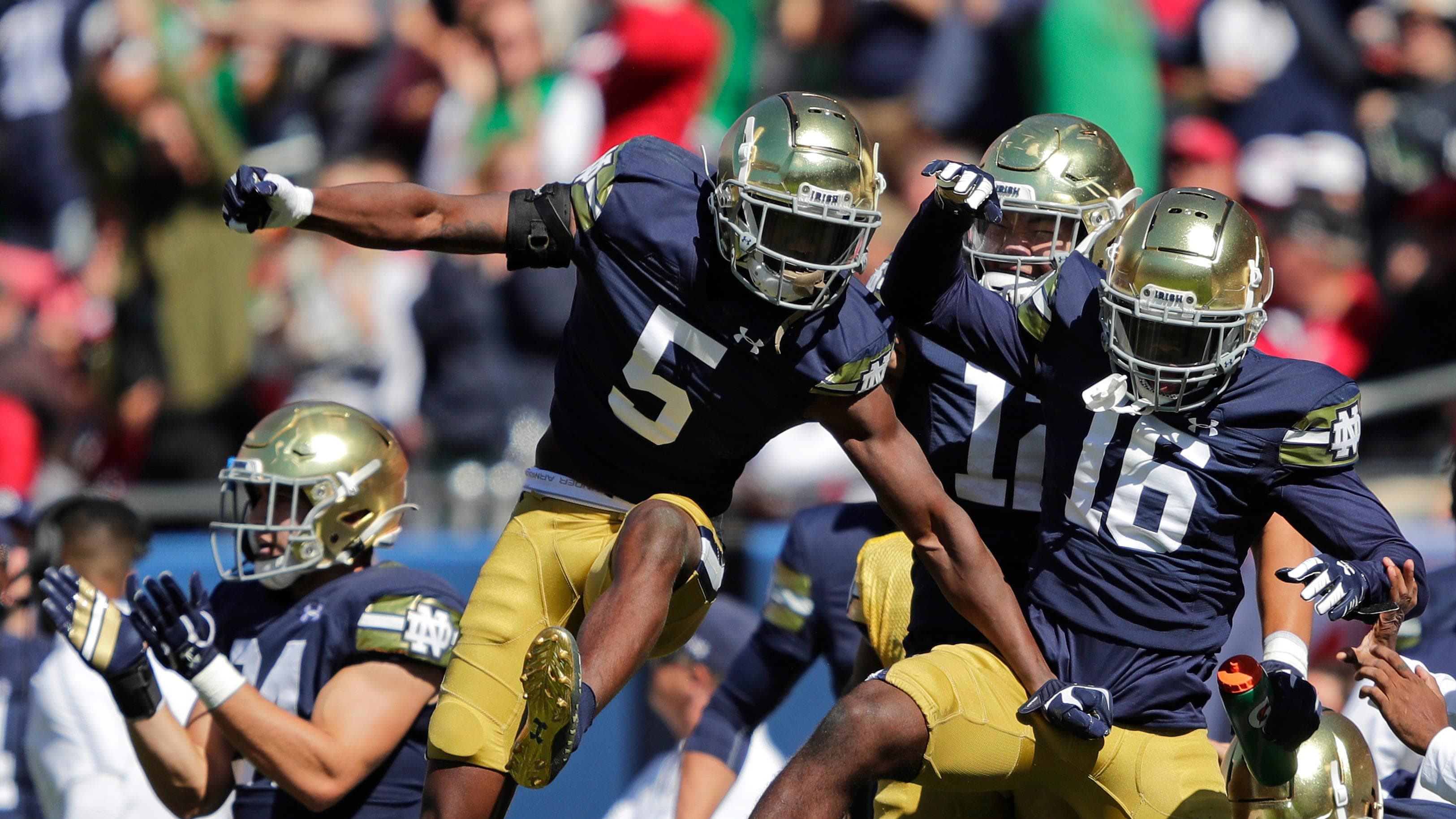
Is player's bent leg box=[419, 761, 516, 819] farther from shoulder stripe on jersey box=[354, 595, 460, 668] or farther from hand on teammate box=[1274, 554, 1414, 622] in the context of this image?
hand on teammate box=[1274, 554, 1414, 622]

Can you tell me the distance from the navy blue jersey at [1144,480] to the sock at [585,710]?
102cm

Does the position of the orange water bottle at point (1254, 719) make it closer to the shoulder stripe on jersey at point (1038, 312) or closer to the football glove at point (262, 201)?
the shoulder stripe on jersey at point (1038, 312)

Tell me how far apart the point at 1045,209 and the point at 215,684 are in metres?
2.21

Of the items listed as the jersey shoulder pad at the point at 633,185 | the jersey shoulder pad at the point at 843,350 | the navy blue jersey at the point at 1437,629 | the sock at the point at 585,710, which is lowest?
the navy blue jersey at the point at 1437,629

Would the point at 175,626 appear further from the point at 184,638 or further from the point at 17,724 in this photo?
the point at 17,724

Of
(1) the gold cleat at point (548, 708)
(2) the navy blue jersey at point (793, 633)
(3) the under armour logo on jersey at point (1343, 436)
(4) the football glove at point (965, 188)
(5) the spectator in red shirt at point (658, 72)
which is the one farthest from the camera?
(5) the spectator in red shirt at point (658, 72)

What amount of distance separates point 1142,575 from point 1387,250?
4454mm

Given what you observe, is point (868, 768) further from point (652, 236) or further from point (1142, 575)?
point (652, 236)

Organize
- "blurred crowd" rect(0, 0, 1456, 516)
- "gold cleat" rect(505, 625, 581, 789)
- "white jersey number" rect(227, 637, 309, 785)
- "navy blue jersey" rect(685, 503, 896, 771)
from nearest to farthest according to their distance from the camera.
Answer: "gold cleat" rect(505, 625, 581, 789) → "white jersey number" rect(227, 637, 309, 785) → "navy blue jersey" rect(685, 503, 896, 771) → "blurred crowd" rect(0, 0, 1456, 516)

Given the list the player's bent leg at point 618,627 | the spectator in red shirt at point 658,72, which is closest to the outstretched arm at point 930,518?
the player's bent leg at point 618,627

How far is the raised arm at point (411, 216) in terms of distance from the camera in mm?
3783

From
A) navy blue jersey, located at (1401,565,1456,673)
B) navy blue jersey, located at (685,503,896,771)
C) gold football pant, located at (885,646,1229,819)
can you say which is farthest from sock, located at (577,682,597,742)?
navy blue jersey, located at (1401,565,1456,673)

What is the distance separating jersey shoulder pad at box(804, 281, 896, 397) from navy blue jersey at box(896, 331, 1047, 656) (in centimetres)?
27

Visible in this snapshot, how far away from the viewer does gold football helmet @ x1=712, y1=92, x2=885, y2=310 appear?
3877 millimetres
